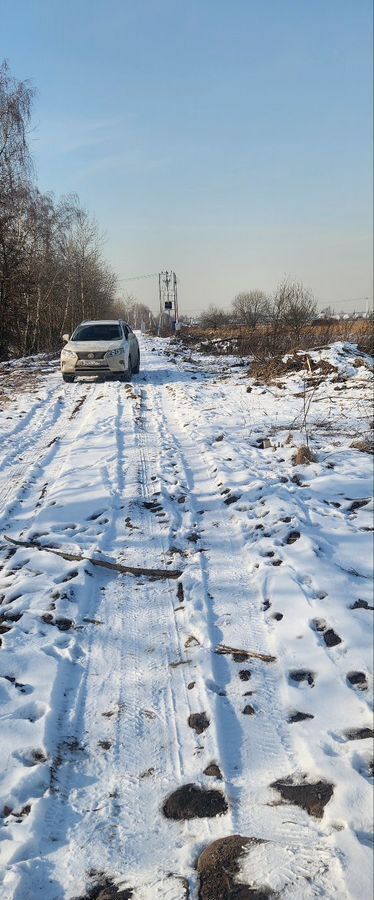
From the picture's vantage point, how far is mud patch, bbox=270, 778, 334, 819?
2.05 m

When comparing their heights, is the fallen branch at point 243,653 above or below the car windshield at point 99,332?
below

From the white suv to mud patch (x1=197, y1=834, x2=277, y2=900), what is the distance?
12621 millimetres

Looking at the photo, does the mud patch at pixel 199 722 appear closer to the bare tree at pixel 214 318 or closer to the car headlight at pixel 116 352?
the car headlight at pixel 116 352

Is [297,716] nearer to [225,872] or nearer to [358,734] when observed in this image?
[358,734]

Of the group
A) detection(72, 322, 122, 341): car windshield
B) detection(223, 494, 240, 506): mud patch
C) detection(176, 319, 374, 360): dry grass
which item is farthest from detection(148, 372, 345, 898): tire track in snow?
detection(176, 319, 374, 360): dry grass

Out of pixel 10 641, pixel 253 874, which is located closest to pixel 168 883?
pixel 253 874

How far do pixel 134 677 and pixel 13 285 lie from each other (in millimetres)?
19124

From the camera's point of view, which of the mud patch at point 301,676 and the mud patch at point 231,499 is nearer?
the mud patch at point 301,676

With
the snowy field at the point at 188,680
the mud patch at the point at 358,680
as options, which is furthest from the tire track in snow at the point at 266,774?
the mud patch at the point at 358,680

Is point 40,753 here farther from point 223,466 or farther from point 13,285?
point 13,285

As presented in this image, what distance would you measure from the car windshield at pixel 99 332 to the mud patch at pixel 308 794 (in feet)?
42.6

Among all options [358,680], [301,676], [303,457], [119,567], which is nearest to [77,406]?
[303,457]

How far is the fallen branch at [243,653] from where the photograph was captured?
9.78 feet

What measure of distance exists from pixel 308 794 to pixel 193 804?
17.6 inches
